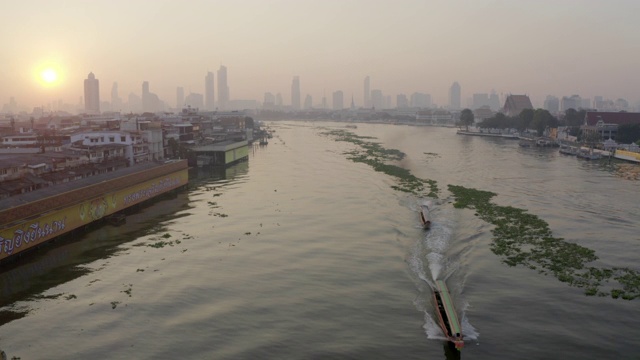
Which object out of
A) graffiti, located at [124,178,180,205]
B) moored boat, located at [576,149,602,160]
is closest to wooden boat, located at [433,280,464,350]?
graffiti, located at [124,178,180,205]

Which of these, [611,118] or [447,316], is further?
[611,118]

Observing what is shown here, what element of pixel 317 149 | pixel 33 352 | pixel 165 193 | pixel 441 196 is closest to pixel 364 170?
pixel 441 196

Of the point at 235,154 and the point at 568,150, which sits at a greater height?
the point at 235,154

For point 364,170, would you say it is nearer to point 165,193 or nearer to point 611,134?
point 165,193

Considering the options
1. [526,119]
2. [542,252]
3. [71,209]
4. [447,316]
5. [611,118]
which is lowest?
[447,316]

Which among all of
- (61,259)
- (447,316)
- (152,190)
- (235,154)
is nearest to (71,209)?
(61,259)

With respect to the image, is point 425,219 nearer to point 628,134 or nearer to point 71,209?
point 71,209

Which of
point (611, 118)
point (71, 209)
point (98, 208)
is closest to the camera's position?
point (71, 209)

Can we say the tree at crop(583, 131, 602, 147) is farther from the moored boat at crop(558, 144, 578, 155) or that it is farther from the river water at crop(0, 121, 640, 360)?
the river water at crop(0, 121, 640, 360)
